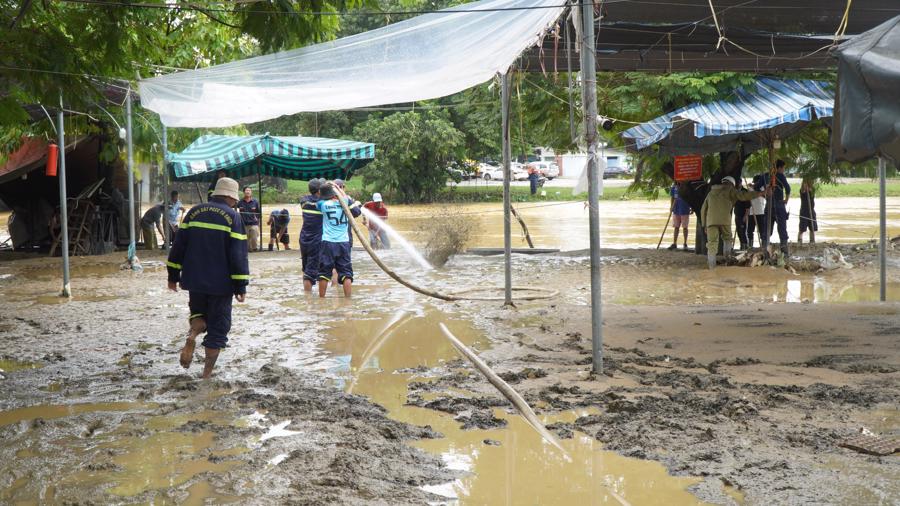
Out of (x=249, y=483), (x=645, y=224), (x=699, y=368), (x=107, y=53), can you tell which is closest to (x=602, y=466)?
(x=249, y=483)

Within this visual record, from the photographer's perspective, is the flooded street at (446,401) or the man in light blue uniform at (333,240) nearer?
the flooded street at (446,401)

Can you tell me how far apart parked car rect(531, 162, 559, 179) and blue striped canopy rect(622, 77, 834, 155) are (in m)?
33.3

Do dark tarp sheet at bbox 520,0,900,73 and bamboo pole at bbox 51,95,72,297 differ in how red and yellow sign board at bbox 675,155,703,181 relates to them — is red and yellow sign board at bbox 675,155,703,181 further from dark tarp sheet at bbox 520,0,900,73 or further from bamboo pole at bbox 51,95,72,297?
bamboo pole at bbox 51,95,72,297

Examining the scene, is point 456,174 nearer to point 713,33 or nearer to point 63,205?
point 63,205

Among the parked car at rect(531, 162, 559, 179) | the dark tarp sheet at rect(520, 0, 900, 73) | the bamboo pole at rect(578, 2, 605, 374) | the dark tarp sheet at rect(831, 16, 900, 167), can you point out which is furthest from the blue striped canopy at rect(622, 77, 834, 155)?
the parked car at rect(531, 162, 559, 179)

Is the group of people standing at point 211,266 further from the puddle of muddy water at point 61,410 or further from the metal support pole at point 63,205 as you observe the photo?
the metal support pole at point 63,205

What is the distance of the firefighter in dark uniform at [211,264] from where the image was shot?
721 centimetres

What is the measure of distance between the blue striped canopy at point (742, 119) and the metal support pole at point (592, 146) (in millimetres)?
7474

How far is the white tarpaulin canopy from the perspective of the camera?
8.13 m

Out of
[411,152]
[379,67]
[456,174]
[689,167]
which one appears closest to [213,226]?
[379,67]

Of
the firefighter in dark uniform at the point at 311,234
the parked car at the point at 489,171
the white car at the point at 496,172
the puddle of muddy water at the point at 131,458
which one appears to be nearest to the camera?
the puddle of muddy water at the point at 131,458

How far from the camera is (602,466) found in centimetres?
527

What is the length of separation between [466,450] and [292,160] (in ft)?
60.7

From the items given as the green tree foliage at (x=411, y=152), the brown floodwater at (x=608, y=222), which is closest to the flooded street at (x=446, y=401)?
the brown floodwater at (x=608, y=222)
